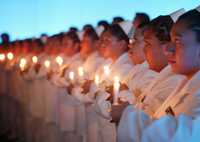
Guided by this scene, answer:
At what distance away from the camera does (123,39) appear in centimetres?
470

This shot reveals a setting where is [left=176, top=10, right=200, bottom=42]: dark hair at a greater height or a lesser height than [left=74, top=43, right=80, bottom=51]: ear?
greater

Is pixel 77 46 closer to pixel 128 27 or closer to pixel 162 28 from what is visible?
pixel 128 27

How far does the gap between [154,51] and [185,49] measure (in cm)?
92

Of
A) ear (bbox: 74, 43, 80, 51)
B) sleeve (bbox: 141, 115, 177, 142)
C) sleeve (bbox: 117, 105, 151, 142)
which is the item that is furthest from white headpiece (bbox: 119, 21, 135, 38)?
sleeve (bbox: 141, 115, 177, 142)

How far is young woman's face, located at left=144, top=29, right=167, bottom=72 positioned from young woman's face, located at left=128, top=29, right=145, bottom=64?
0.58 metres

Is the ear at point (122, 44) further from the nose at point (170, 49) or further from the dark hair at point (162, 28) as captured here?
the nose at point (170, 49)

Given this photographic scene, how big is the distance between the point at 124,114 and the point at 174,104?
0.32 metres

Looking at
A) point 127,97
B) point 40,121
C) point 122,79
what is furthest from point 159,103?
point 40,121

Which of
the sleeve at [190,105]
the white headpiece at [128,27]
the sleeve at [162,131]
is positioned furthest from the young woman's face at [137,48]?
the sleeve at [162,131]

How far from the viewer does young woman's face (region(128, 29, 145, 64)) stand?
13.3 feet

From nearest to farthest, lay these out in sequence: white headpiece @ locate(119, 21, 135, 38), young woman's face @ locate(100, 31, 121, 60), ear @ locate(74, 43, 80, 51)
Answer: young woman's face @ locate(100, 31, 121, 60)
white headpiece @ locate(119, 21, 135, 38)
ear @ locate(74, 43, 80, 51)

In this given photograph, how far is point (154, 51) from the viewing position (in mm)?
3393

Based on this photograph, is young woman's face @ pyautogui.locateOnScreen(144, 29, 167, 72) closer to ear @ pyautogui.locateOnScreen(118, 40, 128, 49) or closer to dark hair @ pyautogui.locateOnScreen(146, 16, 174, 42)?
dark hair @ pyautogui.locateOnScreen(146, 16, 174, 42)

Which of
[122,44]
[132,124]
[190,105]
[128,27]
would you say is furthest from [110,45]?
[190,105]
